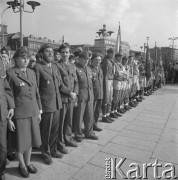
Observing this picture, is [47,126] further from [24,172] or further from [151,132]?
[151,132]

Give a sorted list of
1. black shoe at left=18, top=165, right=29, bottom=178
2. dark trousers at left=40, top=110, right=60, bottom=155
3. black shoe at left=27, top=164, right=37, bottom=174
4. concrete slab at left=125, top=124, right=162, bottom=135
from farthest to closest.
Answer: concrete slab at left=125, top=124, right=162, bottom=135 < dark trousers at left=40, top=110, right=60, bottom=155 < black shoe at left=27, top=164, right=37, bottom=174 < black shoe at left=18, top=165, right=29, bottom=178

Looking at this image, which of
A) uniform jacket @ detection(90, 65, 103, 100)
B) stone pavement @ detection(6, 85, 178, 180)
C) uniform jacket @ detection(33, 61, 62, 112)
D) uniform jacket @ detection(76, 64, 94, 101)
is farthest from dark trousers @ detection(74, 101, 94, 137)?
uniform jacket @ detection(33, 61, 62, 112)

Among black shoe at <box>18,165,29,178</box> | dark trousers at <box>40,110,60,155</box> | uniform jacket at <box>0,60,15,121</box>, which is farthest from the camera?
dark trousers at <box>40,110,60,155</box>

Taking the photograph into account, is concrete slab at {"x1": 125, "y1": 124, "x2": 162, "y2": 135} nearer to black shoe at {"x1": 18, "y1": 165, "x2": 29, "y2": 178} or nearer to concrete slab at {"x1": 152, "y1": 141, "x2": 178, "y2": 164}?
concrete slab at {"x1": 152, "y1": 141, "x2": 178, "y2": 164}

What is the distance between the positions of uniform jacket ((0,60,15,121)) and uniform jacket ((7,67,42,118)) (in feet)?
0.29

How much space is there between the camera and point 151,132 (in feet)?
16.6

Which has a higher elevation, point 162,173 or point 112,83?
point 112,83

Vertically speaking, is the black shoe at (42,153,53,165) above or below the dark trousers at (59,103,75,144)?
below

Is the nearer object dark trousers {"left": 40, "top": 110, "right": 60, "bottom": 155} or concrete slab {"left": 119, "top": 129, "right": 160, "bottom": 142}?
dark trousers {"left": 40, "top": 110, "right": 60, "bottom": 155}

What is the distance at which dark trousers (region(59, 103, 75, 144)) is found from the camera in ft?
→ 12.2

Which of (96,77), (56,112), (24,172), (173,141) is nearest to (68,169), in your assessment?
(24,172)

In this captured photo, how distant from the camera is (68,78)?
3752 mm

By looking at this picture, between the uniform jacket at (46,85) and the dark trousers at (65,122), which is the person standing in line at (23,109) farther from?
the dark trousers at (65,122)

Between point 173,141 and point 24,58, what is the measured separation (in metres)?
→ 3.40
